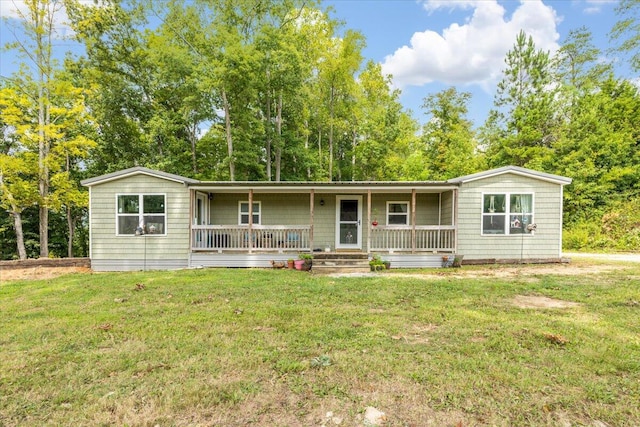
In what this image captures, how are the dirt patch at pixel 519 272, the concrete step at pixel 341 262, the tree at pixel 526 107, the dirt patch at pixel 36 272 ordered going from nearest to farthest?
the dirt patch at pixel 519 272
the dirt patch at pixel 36 272
the concrete step at pixel 341 262
the tree at pixel 526 107

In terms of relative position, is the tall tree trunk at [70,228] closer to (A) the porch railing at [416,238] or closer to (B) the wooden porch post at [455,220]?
(A) the porch railing at [416,238]

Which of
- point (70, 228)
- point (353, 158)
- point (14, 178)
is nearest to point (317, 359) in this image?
point (14, 178)

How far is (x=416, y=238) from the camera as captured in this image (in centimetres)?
1063

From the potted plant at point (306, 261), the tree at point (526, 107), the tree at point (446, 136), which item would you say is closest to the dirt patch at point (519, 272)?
the potted plant at point (306, 261)

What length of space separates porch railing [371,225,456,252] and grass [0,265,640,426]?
4247mm

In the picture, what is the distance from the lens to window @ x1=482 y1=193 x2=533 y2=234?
393 inches

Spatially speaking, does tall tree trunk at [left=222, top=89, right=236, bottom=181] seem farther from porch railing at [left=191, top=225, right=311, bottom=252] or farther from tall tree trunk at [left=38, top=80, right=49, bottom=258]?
tall tree trunk at [left=38, top=80, right=49, bottom=258]

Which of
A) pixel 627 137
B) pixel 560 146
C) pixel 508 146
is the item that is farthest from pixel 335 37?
pixel 627 137

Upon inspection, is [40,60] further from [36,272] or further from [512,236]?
[512,236]

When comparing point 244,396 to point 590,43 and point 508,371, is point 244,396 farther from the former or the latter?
point 590,43

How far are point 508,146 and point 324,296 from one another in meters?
17.3

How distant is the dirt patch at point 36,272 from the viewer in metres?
8.57

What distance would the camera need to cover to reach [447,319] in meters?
4.37

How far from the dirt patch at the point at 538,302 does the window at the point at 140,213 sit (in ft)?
31.7
